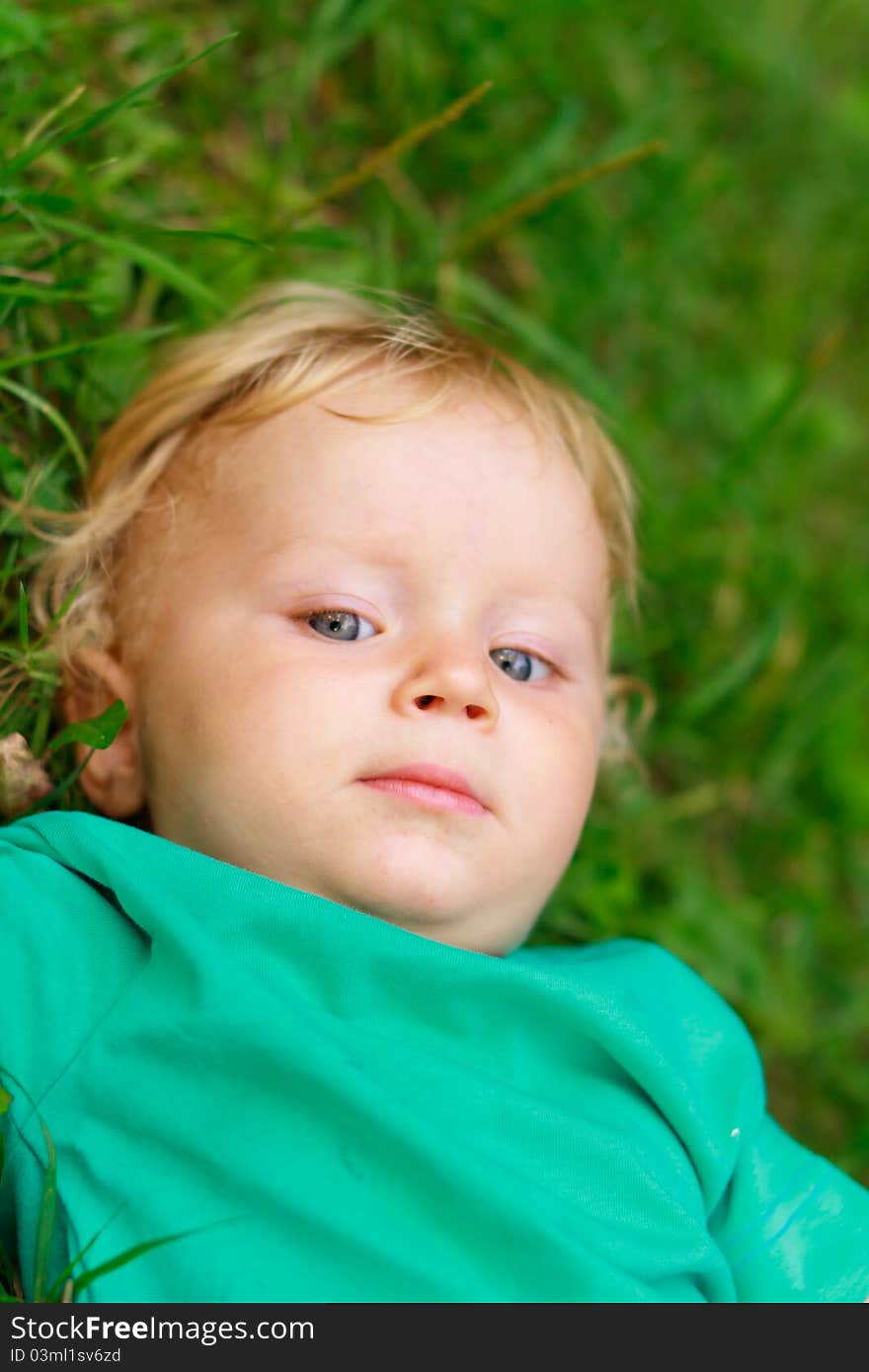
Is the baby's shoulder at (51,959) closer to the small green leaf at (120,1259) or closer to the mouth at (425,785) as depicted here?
the small green leaf at (120,1259)

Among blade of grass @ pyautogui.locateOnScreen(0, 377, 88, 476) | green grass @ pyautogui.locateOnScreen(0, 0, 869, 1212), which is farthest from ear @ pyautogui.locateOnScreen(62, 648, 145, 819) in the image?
blade of grass @ pyautogui.locateOnScreen(0, 377, 88, 476)

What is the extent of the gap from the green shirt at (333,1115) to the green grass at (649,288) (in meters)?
0.69

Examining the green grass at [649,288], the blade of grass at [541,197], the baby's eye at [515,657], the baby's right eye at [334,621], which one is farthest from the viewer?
the green grass at [649,288]

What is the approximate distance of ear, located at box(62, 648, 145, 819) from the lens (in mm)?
2002

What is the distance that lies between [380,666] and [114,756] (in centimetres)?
50

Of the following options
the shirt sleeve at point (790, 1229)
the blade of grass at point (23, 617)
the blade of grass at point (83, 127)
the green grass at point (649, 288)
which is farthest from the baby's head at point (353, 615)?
the shirt sleeve at point (790, 1229)

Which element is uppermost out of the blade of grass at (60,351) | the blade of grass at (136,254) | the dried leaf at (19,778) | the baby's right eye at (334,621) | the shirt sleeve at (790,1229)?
the blade of grass at (136,254)

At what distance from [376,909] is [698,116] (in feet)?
8.57

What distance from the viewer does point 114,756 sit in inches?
79.3

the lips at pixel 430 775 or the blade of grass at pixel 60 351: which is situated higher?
the blade of grass at pixel 60 351

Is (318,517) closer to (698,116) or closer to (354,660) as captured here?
(354,660)

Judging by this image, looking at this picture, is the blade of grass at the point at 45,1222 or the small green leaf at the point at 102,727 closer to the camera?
the blade of grass at the point at 45,1222

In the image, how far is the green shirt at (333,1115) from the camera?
164cm

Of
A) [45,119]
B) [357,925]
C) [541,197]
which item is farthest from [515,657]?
[45,119]
